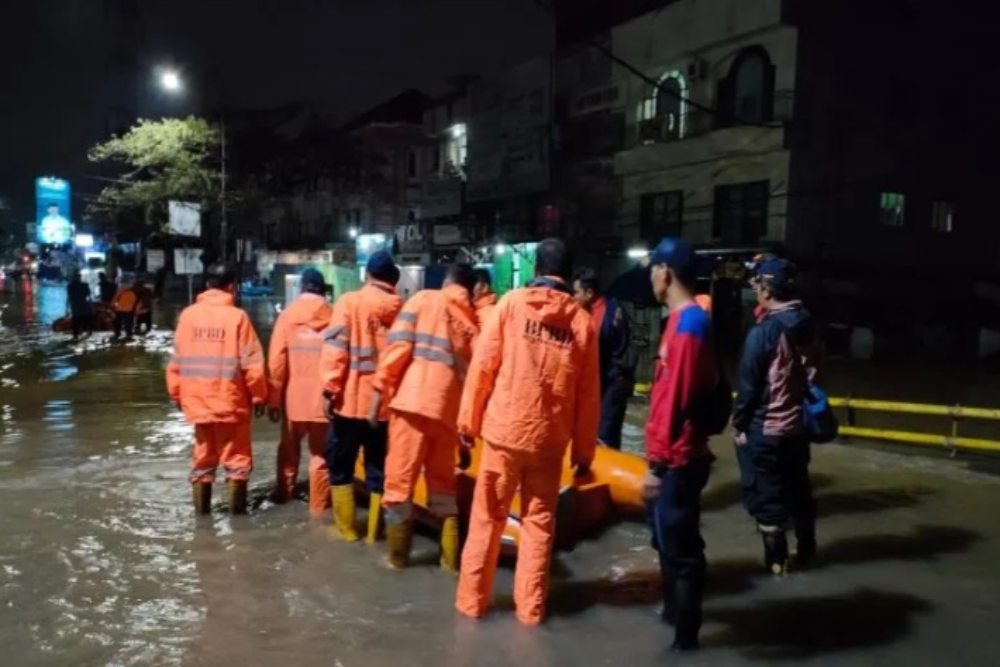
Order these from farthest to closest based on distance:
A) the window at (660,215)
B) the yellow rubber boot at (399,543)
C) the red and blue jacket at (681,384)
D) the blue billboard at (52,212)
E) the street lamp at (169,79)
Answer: the blue billboard at (52,212) → the window at (660,215) → the street lamp at (169,79) → the yellow rubber boot at (399,543) → the red and blue jacket at (681,384)

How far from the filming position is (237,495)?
6297 mm

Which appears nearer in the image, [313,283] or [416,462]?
[416,462]

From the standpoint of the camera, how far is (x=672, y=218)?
85.5ft

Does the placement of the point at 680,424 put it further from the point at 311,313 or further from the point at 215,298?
the point at 215,298

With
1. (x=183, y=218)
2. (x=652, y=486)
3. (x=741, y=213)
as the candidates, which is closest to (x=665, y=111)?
(x=741, y=213)

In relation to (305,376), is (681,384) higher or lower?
higher

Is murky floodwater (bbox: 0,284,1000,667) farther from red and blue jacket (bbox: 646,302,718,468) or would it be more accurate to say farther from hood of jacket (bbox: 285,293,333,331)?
hood of jacket (bbox: 285,293,333,331)

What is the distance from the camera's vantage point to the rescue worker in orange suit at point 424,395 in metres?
4.91

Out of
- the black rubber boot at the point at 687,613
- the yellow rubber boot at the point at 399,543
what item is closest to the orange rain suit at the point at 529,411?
the black rubber boot at the point at 687,613

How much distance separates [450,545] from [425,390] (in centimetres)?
105

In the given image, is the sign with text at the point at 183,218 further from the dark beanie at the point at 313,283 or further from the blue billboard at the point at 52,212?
the blue billboard at the point at 52,212

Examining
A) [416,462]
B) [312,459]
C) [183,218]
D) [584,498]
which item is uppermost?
[183,218]

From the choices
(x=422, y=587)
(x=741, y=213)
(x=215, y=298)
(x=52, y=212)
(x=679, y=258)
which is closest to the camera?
(x=679, y=258)

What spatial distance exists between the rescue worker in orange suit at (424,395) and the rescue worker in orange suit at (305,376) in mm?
1215
